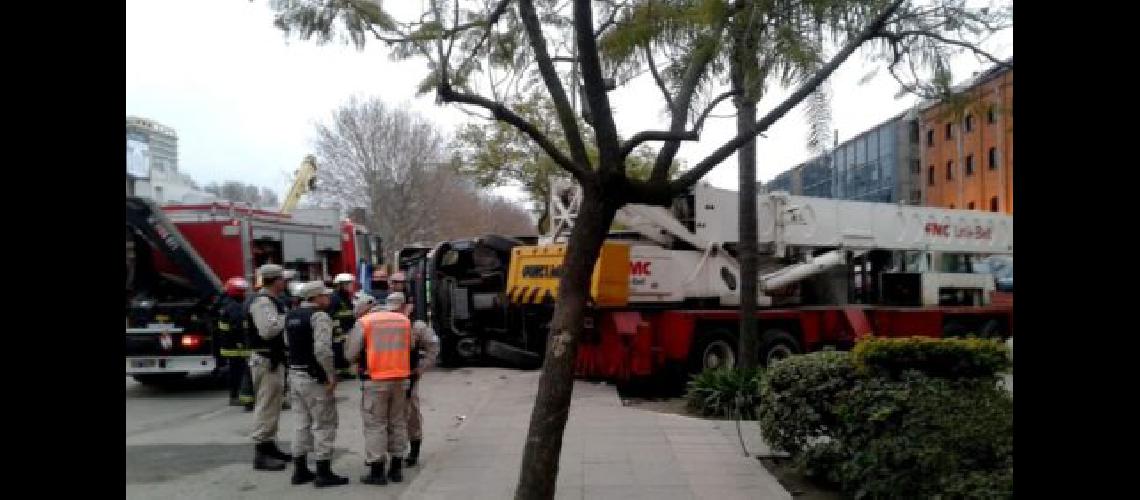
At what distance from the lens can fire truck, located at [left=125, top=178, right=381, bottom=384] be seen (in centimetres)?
1141

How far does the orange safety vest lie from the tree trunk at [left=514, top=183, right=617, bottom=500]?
Result: 9.34ft

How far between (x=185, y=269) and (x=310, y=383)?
5552 mm

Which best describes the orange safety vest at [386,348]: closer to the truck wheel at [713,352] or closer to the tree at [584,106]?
the tree at [584,106]

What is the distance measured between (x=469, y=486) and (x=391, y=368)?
4.12 feet

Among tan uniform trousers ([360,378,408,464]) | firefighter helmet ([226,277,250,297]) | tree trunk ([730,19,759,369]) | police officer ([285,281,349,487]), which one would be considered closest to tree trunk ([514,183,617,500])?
tan uniform trousers ([360,378,408,464])

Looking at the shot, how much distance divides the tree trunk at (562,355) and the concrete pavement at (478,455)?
70.4 inches

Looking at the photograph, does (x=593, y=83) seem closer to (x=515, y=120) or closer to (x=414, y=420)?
(x=515, y=120)

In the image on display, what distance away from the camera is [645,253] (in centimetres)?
1164

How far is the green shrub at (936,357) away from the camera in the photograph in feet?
17.8

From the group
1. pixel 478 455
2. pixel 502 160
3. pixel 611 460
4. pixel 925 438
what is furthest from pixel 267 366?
pixel 502 160

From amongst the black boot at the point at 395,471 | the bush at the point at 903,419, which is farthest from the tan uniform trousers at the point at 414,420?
the bush at the point at 903,419

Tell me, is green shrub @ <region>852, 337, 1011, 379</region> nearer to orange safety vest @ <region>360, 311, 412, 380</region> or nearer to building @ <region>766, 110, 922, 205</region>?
building @ <region>766, 110, 922, 205</region>
